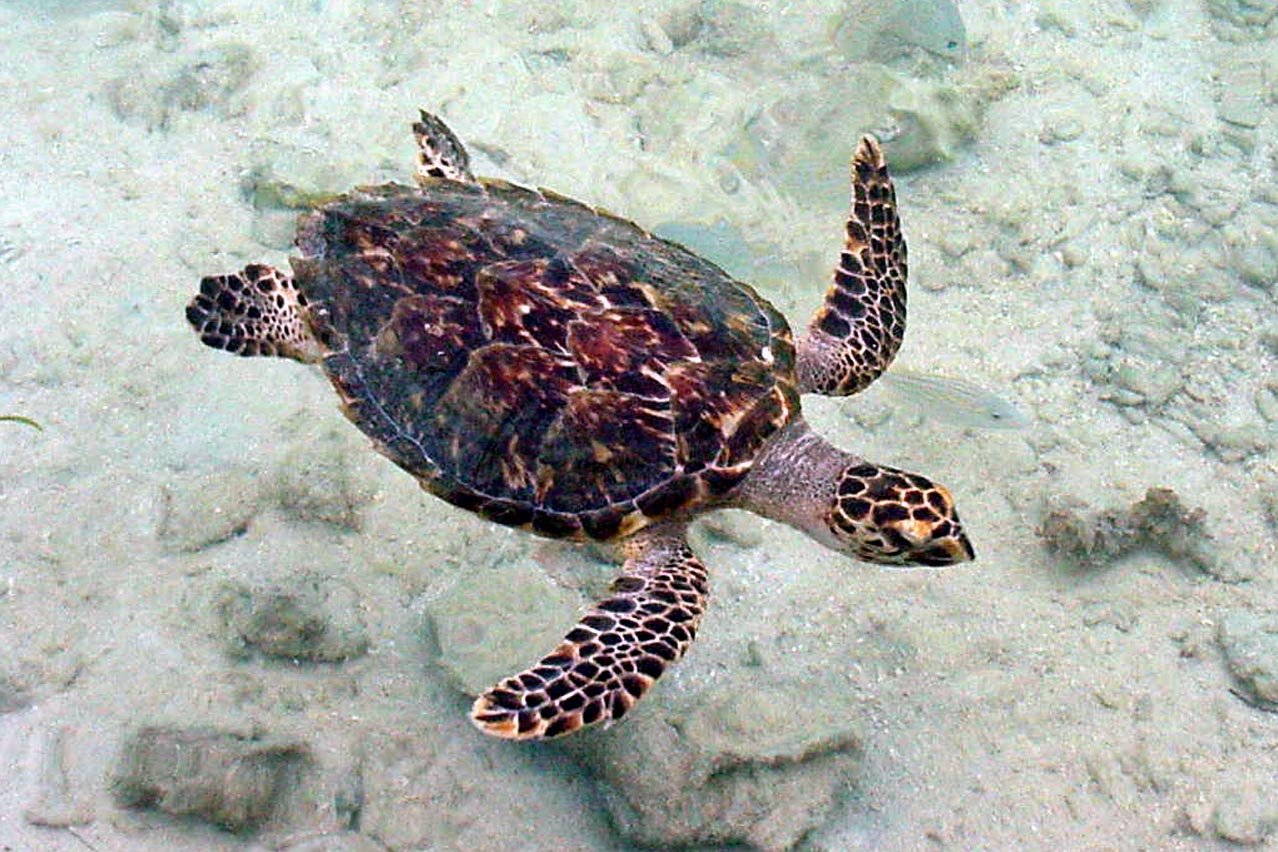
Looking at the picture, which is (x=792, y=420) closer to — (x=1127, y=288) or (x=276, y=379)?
(x=276, y=379)

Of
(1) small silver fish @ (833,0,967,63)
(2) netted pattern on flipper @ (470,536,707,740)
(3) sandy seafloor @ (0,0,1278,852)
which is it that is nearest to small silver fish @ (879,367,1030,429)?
(3) sandy seafloor @ (0,0,1278,852)

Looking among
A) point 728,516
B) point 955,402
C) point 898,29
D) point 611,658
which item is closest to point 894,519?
point 611,658

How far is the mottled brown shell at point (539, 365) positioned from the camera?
299cm

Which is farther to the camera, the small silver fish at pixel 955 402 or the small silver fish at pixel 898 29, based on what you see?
the small silver fish at pixel 898 29

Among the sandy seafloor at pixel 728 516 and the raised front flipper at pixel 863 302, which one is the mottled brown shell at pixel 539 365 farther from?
the sandy seafloor at pixel 728 516

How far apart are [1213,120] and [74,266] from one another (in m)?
8.18

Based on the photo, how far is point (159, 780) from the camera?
322 centimetres

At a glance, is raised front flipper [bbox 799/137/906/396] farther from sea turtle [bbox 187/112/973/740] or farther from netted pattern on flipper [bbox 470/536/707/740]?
netted pattern on flipper [bbox 470/536/707/740]

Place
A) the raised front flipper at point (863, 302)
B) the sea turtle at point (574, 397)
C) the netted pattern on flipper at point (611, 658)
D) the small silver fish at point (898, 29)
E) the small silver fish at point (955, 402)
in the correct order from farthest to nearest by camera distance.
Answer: the small silver fish at point (898, 29), the small silver fish at point (955, 402), the raised front flipper at point (863, 302), the sea turtle at point (574, 397), the netted pattern on flipper at point (611, 658)

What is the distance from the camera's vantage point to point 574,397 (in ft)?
9.81

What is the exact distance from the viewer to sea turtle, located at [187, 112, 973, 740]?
2947mm

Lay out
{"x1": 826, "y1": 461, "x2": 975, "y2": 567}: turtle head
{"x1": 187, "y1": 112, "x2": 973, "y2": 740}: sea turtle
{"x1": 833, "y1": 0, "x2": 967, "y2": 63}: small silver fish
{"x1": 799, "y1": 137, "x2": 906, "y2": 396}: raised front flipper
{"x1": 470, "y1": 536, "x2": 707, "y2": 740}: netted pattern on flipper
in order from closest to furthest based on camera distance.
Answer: {"x1": 470, "y1": 536, "x2": 707, "y2": 740}: netted pattern on flipper, {"x1": 826, "y1": 461, "x2": 975, "y2": 567}: turtle head, {"x1": 187, "y1": 112, "x2": 973, "y2": 740}: sea turtle, {"x1": 799, "y1": 137, "x2": 906, "y2": 396}: raised front flipper, {"x1": 833, "y1": 0, "x2": 967, "y2": 63}: small silver fish

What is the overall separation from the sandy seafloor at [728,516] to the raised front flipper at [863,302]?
1.04 metres

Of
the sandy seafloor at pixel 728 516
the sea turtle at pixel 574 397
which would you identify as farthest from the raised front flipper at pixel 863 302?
the sandy seafloor at pixel 728 516
